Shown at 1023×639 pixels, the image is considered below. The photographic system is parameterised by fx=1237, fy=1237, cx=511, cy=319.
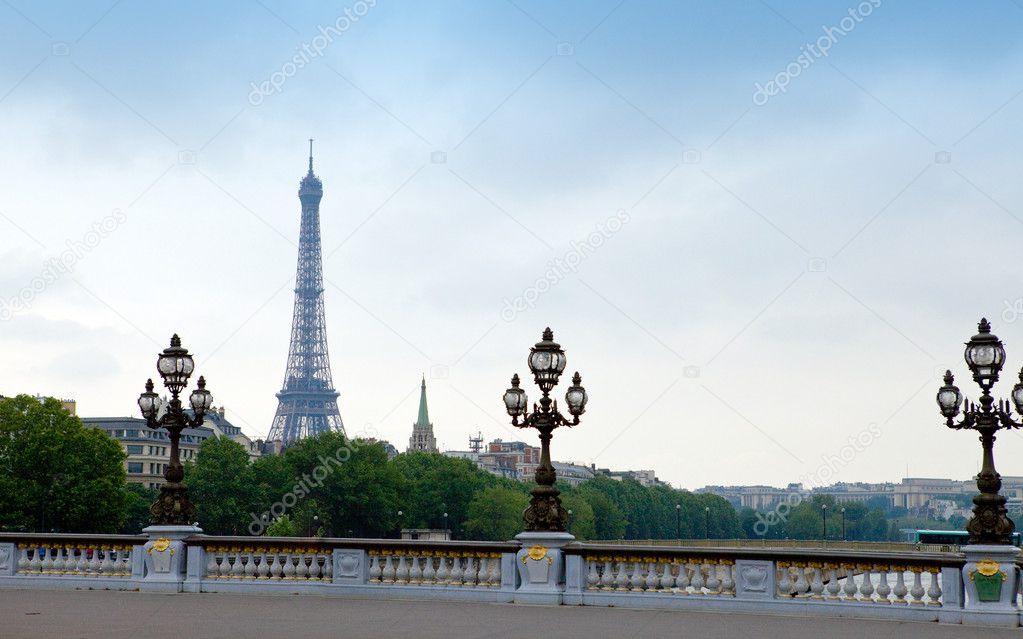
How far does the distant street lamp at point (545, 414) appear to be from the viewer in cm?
2486

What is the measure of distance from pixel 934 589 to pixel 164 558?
16.1 meters

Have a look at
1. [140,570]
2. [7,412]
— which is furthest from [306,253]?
[140,570]

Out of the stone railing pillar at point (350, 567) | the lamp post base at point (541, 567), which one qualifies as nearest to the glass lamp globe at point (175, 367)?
the stone railing pillar at point (350, 567)

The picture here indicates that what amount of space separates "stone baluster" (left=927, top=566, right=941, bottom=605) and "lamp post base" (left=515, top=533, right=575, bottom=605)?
686 centimetres

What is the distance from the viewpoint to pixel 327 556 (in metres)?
26.2

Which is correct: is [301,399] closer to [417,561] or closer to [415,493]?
[415,493]

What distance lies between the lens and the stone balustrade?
21.4 meters

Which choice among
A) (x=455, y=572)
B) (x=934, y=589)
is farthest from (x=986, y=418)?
(x=455, y=572)

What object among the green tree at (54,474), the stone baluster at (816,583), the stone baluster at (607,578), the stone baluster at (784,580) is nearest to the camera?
the stone baluster at (816,583)

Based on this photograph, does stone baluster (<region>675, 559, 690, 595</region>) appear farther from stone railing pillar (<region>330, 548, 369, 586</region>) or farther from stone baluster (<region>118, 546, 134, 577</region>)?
stone baluster (<region>118, 546, 134, 577</region>)

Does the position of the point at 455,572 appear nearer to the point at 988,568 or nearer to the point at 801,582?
the point at 801,582

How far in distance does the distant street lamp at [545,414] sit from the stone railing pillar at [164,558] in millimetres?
7922

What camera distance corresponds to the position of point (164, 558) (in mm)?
27281

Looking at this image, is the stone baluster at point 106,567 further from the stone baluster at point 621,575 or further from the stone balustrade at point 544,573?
the stone baluster at point 621,575
